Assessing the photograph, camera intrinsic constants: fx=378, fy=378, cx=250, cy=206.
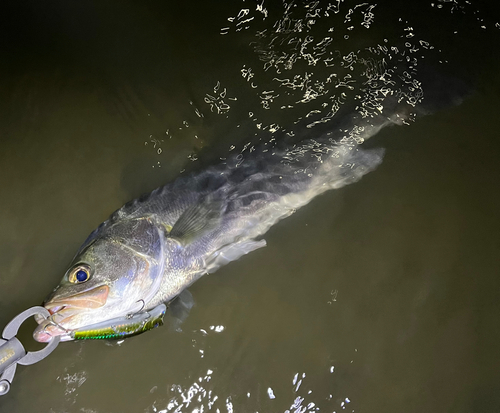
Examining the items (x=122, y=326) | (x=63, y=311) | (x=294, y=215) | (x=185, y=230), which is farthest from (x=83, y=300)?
(x=294, y=215)

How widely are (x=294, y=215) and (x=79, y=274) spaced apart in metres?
1.39

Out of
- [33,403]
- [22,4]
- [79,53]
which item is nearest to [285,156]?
[79,53]

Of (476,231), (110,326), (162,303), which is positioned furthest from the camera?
(476,231)

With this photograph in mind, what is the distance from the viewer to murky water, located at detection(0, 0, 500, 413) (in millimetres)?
2363

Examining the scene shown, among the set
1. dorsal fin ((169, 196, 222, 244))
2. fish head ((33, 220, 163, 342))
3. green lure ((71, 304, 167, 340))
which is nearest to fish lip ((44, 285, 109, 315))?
fish head ((33, 220, 163, 342))

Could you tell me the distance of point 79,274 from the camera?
2.03 metres

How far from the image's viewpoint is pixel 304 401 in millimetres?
2332

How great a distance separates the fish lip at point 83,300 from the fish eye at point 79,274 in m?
0.08

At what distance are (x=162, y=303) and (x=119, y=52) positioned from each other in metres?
2.10

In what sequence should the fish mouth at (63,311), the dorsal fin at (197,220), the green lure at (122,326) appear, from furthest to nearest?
the dorsal fin at (197,220), the green lure at (122,326), the fish mouth at (63,311)

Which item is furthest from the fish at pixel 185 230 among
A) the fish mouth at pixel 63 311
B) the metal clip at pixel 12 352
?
the metal clip at pixel 12 352

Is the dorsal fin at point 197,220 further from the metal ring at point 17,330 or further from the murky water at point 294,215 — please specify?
the metal ring at point 17,330

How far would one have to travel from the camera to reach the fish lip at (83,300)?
6.23 feet

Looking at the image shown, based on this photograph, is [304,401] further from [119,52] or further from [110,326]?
[119,52]
